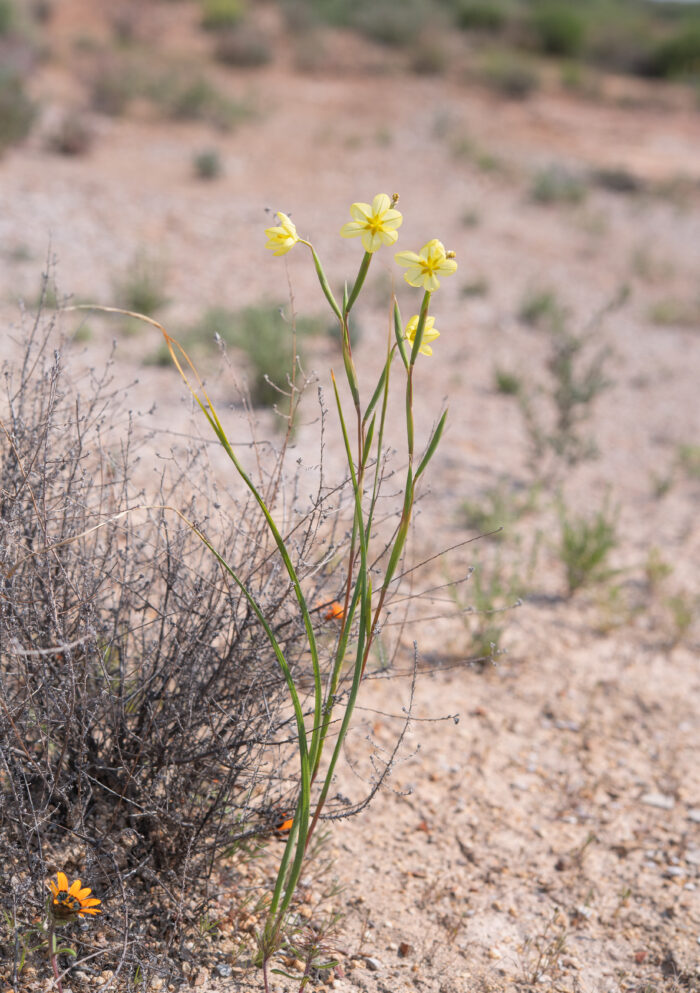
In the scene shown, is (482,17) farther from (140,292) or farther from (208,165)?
(140,292)

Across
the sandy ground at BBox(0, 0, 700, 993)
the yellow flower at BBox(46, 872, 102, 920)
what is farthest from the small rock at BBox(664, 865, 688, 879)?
the yellow flower at BBox(46, 872, 102, 920)

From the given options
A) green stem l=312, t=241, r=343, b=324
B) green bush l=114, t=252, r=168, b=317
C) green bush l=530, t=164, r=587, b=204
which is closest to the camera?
green stem l=312, t=241, r=343, b=324

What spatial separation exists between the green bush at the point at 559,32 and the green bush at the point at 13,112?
14.0 metres

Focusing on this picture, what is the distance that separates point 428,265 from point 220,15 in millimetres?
16531

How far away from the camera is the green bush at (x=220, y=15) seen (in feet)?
50.9

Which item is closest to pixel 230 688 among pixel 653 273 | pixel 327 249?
pixel 327 249

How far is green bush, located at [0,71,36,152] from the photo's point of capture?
28.8ft

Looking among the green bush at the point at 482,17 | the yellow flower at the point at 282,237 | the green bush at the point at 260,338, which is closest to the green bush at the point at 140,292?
the green bush at the point at 260,338

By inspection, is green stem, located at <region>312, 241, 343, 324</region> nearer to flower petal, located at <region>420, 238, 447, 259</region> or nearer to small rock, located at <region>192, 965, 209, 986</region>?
flower petal, located at <region>420, 238, 447, 259</region>

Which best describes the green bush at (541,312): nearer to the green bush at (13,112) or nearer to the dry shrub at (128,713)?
the green bush at (13,112)

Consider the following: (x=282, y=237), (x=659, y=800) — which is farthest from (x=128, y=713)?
(x=659, y=800)

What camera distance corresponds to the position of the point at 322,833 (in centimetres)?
230

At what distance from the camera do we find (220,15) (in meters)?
15.5

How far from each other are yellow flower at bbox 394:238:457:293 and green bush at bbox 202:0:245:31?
16.3 meters
